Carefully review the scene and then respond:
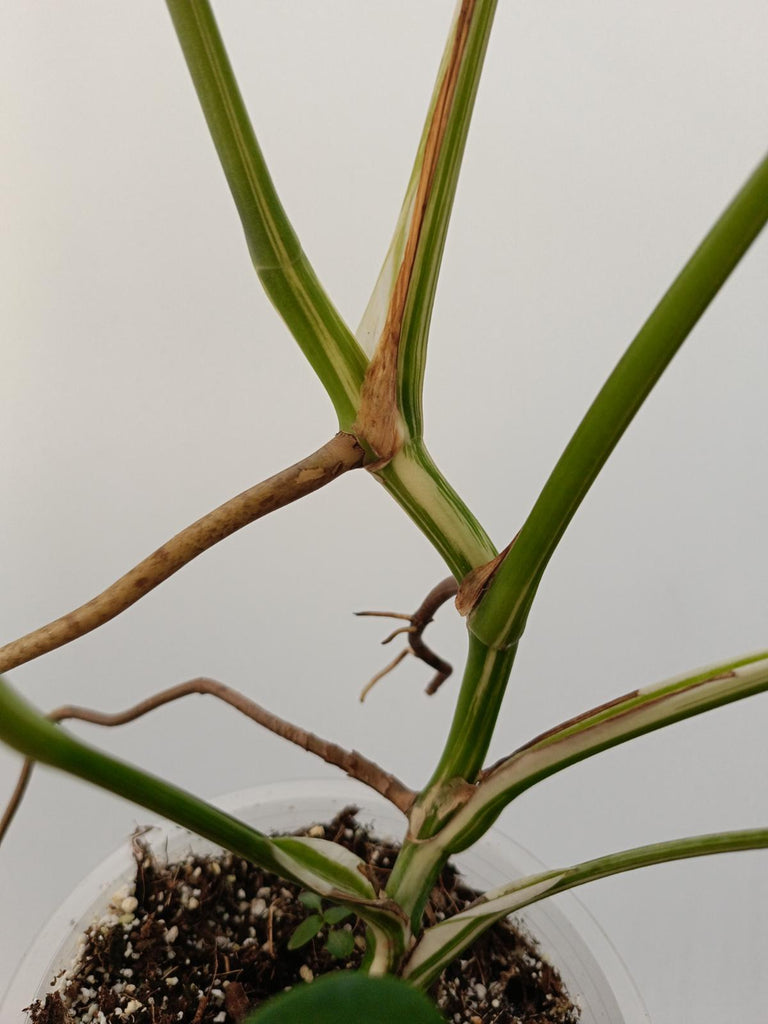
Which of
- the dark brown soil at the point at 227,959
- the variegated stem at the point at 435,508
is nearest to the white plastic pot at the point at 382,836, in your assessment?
the dark brown soil at the point at 227,959

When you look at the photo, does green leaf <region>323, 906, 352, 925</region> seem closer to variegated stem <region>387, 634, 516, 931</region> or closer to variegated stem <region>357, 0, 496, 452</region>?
variegated stem <region>387, 634, 516, 931</region>

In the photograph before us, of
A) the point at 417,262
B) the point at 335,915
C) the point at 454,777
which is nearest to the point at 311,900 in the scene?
the point at 335,915

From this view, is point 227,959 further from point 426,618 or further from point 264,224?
point 264,224

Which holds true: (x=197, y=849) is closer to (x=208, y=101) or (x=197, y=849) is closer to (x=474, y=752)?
(x=474, y=752)

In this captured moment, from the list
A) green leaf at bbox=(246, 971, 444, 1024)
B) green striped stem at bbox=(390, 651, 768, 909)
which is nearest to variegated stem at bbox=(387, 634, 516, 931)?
green striped stem at bbox=(390, 651, 768, 909)

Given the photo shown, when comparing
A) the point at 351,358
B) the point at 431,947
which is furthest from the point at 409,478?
the point at 431,947

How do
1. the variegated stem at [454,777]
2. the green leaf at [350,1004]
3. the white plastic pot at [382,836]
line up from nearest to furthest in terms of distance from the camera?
the green leaf at [350,1004], the variegated stem at [454,777], the white plastic pot at [382,836]

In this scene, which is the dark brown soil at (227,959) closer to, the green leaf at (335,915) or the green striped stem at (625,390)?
the green leaf at (335,915)
